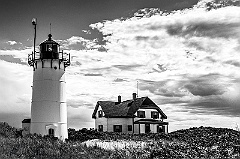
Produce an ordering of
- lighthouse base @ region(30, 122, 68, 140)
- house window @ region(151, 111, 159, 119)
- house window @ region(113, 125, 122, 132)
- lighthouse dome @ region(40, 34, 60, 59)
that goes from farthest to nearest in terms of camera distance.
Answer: house window @ region(151, 111, 159, 119)
house window @ region(113, 125, 122, 132)
lighthouse dome @ region(40, 34, 60, 59)
lighthouse base @ region(30, 122, 68, 140)

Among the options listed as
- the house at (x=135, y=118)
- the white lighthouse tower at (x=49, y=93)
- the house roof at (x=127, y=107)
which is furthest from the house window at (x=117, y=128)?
the white lighthouse tower at (x=49, y=93)

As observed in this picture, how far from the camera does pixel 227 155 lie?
1698cm

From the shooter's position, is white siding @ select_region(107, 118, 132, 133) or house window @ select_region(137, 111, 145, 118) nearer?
house window @ select_region(137, 111, 145, 118)

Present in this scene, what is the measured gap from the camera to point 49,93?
1294 inches

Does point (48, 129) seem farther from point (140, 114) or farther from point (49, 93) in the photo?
point (140, 114)

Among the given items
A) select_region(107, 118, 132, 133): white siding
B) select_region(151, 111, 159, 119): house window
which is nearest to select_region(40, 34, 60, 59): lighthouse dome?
select_region(107, 118, 132, 133): white siding

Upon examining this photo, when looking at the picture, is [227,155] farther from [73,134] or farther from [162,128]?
[162,128]

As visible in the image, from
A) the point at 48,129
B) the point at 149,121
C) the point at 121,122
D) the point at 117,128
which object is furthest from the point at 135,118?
the point at 48,129

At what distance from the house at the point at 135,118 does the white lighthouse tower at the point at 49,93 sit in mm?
13471

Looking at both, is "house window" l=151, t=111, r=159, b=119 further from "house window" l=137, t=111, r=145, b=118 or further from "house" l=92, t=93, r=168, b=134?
"house window" l=137, t=111, r=145, b=118

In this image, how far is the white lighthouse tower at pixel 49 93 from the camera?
107 feet

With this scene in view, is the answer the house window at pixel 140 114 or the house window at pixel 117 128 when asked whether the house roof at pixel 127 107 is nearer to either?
the house window at pixel 140 114

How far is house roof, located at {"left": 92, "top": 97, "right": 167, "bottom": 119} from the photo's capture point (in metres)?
46.3

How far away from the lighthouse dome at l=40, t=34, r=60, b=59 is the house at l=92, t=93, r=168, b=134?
599 inches
